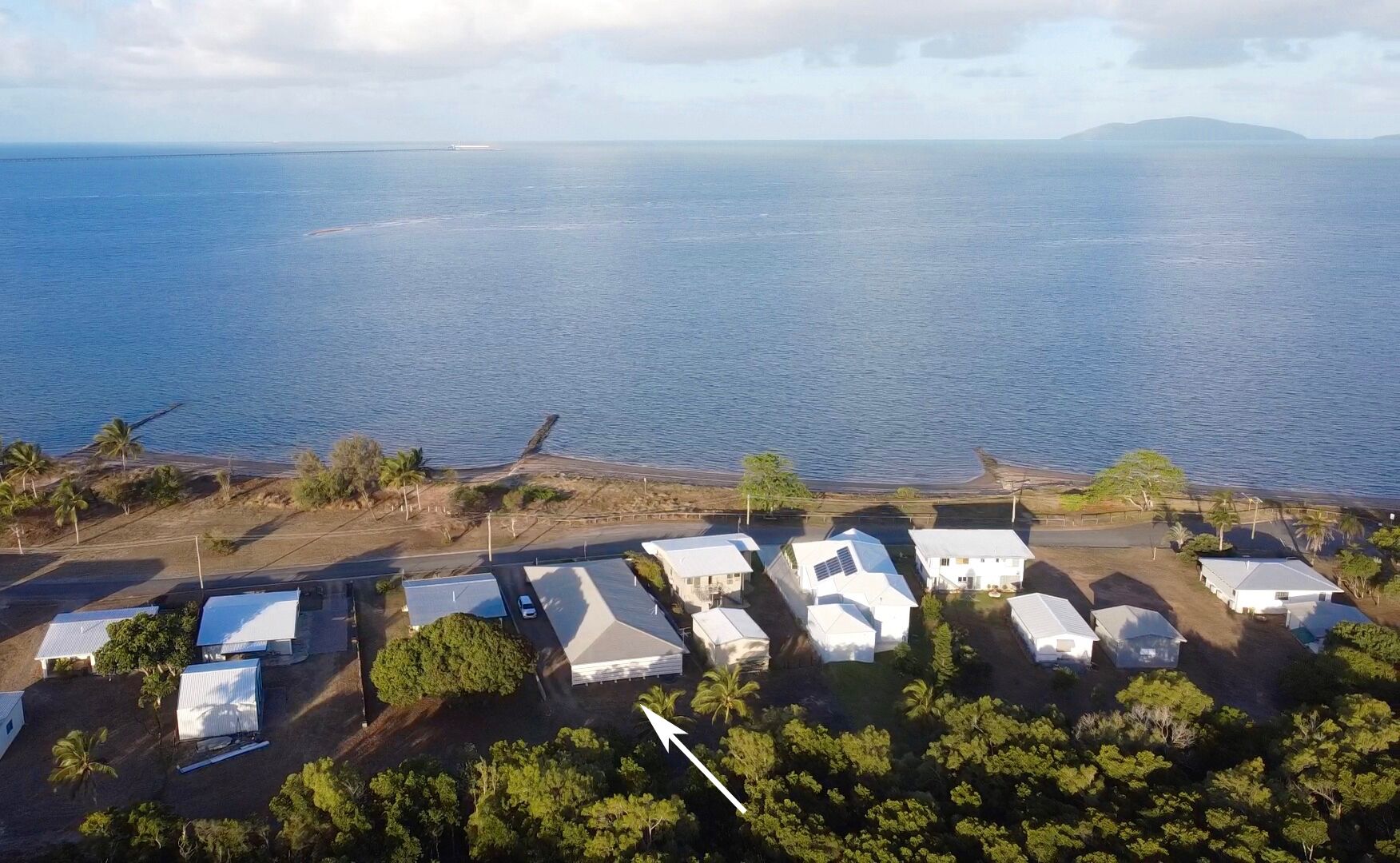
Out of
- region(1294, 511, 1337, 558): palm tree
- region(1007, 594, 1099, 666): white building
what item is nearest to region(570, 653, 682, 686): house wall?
region(1007, 594, 1099, 666): white building

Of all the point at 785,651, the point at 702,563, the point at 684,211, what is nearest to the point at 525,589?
the point at 702,563

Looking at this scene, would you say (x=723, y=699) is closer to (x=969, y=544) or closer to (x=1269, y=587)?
(x=969, y=544)

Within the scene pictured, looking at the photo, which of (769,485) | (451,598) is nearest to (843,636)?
(769,485)

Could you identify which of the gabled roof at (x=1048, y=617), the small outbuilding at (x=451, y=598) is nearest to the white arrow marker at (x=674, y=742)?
the small outbuilding at (x=451, y=598)

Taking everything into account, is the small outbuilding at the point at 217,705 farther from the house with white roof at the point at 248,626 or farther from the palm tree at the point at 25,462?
the palm tree at the point at 25,462

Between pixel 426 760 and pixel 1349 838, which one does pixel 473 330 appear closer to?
pixel 426 760

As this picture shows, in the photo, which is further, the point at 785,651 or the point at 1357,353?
the point at 1357,353

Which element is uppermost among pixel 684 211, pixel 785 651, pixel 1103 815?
pixel 684 211

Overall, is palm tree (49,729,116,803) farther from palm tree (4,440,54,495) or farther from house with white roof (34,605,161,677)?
palm tree (4,440,54,495)
